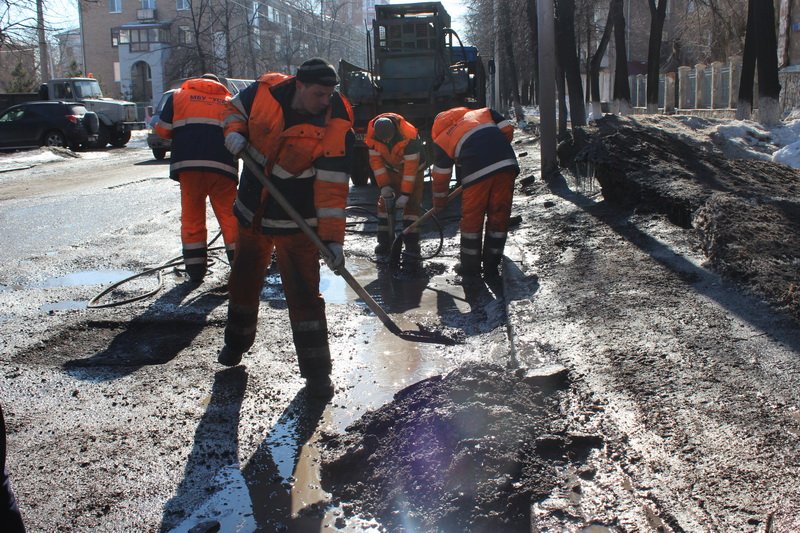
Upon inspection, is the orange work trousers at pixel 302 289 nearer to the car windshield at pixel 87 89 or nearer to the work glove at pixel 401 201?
the work glove at pixel 401 201

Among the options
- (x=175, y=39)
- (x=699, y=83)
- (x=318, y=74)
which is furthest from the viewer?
(x=175, y=39)

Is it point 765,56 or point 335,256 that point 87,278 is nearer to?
point 335,256

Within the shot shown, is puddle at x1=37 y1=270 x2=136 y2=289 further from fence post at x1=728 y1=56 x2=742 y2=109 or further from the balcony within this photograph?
the balcony

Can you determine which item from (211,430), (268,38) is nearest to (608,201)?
(211,430)

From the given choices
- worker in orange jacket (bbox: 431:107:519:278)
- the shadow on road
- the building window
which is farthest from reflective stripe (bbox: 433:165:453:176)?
the building window

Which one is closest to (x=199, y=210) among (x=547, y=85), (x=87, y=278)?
(x=87, y=278)

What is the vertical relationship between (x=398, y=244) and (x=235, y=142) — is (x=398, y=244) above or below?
below

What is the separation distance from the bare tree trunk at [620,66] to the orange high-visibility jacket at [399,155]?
16.8 meters

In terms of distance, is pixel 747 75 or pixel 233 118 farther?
pixel 747 75

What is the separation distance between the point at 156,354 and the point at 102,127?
23.4m

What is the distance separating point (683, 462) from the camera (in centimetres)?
286

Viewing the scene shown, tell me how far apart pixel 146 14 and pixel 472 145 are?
6081 cm

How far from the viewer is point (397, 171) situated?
7863 mm

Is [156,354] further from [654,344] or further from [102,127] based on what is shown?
[102,127]
